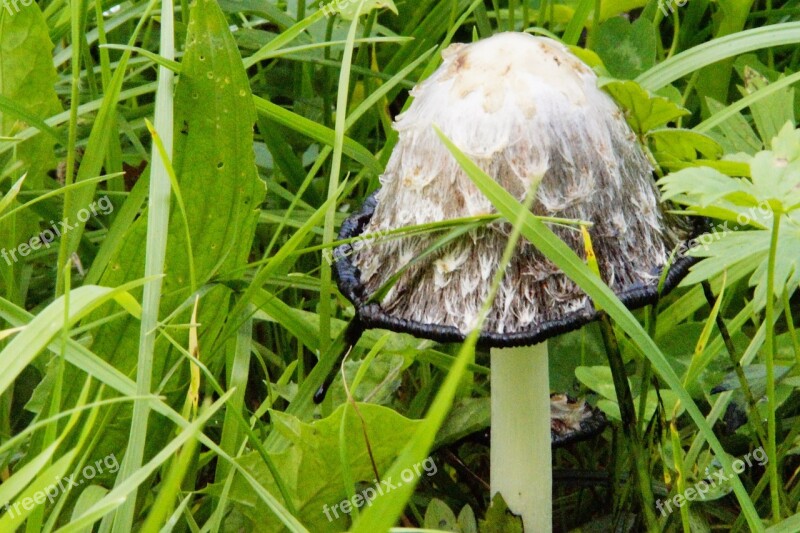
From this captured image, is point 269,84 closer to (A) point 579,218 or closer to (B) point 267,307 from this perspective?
(B) point 267,307

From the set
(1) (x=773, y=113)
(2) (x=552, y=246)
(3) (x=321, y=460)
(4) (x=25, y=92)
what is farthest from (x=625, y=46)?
(4) (x=25, y=92)

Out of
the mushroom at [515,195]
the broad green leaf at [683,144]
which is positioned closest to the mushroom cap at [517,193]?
the mushroom at [515,195]

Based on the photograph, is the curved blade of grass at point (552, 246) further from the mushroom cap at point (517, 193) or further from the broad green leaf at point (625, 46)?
the broad green leaf at point (625, 46)

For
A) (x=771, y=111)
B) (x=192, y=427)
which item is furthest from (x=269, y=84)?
(x=192, y=427)

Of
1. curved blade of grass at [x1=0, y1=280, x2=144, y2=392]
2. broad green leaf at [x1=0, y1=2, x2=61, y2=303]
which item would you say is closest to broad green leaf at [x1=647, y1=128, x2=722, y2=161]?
curved blade of grass at [x1=0, y1=280, x2=144, y2=392]

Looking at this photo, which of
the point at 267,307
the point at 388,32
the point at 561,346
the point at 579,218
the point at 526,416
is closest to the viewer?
the point at 579,218

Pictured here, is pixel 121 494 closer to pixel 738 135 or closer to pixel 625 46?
pixel 738 135

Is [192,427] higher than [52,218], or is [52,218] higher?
[192,427]

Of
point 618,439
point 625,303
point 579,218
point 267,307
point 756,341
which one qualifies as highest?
point 579,218
